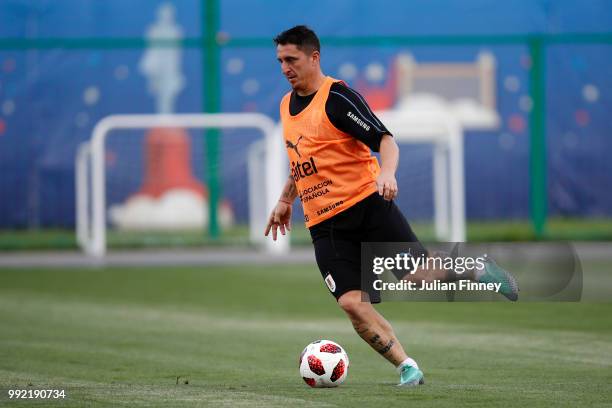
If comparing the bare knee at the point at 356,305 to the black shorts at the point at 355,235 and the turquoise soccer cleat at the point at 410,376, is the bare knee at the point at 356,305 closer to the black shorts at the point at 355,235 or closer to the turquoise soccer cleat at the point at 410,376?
the black shorts at the point at 355,235

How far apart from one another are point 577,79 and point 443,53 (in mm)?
2620

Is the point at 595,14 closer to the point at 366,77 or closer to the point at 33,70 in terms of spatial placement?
the point at 366,77

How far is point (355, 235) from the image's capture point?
6.78 m

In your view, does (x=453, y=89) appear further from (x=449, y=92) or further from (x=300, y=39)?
(x=300, y=39)

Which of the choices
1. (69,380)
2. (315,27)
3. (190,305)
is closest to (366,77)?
(315,27)

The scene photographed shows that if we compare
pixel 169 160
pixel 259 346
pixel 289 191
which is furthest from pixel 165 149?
pixel 289 191

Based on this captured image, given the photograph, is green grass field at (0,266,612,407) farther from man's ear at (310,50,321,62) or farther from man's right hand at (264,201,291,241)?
man's ear at (310,50,321,62)

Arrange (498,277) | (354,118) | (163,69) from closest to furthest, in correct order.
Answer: (498,277) → (354,118) → (163,69)

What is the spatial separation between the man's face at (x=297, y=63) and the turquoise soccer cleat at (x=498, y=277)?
1457 millimetres

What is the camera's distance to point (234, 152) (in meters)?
21.7

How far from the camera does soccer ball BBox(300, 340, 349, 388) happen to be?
22.2 ft

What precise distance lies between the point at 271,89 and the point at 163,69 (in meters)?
2.02

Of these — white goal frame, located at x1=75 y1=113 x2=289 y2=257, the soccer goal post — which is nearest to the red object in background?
white goal frame, located at x1=75 y1=113 x2=289 y2=257

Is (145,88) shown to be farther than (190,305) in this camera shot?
Yes
